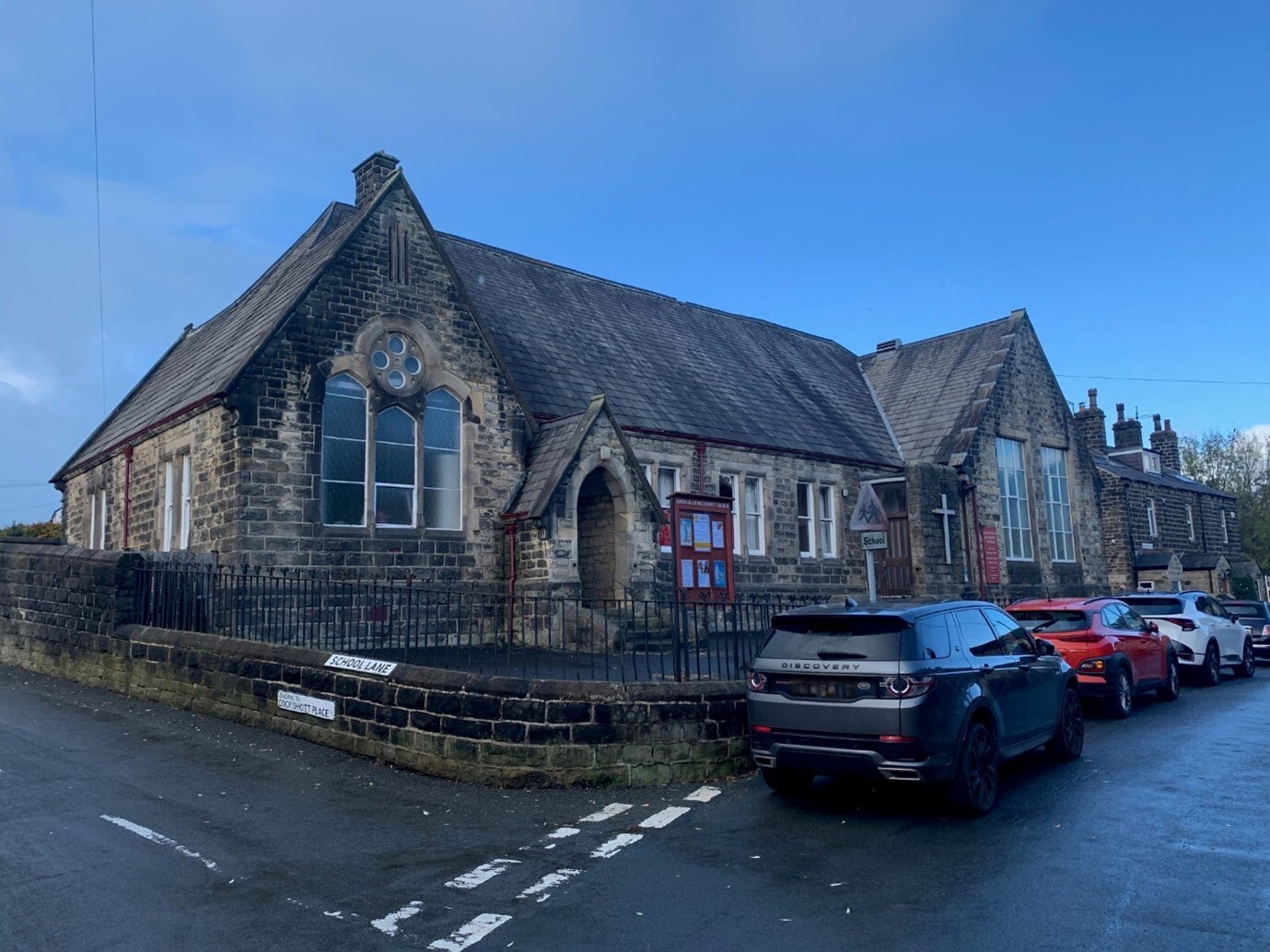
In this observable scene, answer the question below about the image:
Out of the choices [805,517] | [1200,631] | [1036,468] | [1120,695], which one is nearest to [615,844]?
[1120,695]

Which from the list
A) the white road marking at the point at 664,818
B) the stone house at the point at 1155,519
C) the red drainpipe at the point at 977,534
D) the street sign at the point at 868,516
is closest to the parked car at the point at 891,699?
the white road marking at the point at 664,818

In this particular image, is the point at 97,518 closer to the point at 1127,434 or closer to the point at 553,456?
the point at 553,456

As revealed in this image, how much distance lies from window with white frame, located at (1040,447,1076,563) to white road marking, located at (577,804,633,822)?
24786 millimetres

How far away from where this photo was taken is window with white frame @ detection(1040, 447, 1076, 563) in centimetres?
2994

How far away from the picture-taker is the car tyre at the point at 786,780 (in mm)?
8547

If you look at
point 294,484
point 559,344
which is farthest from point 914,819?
point 559,344

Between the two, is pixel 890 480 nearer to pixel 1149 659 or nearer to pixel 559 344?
pixel 559 344

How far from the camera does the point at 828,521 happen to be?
24.8 meters

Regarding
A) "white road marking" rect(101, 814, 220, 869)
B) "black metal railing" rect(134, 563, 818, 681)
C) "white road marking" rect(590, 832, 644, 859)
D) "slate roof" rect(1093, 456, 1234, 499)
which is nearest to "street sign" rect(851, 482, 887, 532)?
"black metal railing" rect(134, 563, 818, 681)

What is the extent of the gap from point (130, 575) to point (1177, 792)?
42.9 ft

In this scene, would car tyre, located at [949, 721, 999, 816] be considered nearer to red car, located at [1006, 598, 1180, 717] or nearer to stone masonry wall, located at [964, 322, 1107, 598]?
red car, located at [1006, 598, 1180, 717]

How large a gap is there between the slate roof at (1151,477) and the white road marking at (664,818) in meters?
32.4

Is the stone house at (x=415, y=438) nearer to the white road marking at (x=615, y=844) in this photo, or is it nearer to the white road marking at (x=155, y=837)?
the white road marking at (x=615, y=844)

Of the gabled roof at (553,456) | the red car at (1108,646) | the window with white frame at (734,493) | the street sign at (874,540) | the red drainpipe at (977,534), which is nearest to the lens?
the red car at (1108,646)
